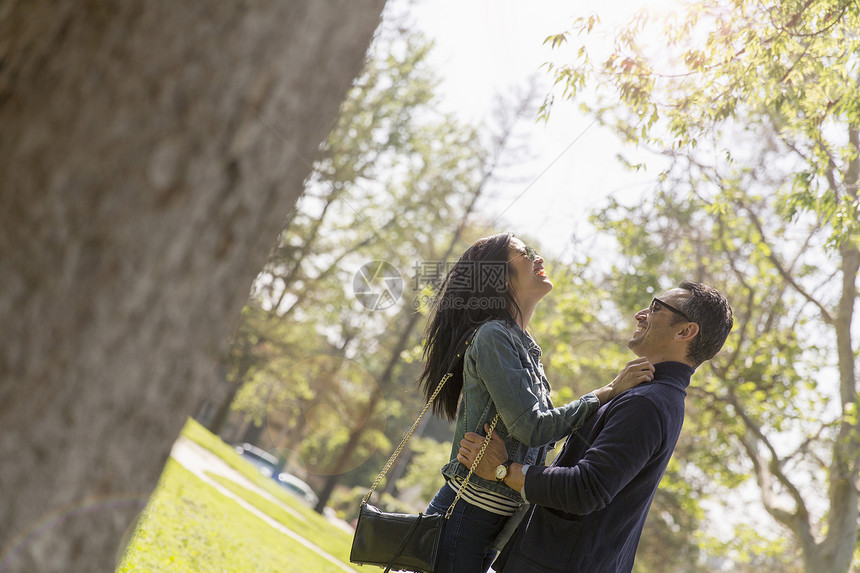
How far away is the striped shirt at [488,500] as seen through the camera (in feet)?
8.79

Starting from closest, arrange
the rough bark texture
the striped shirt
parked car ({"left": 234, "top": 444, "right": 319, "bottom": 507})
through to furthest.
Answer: the rough bark texture, the striped shirt, parked car ({"left": 234, "top": 444, "right": 319, "bottom": 507})

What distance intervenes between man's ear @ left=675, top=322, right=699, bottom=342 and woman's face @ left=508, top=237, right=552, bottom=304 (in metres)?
0.63

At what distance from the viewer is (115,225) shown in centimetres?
116

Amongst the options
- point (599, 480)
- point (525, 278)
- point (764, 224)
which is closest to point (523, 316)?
point (525, 278)

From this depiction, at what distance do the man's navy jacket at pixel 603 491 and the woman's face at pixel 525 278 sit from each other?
2.38 ft

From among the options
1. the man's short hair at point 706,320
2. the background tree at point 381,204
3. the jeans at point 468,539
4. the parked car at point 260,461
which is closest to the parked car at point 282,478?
the parked car at point 260,461

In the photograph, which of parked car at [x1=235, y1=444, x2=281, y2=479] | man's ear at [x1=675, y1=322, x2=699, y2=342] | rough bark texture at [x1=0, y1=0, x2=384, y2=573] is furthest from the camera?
parked car at [x1=235, y1=444, x2=281, y2=479]

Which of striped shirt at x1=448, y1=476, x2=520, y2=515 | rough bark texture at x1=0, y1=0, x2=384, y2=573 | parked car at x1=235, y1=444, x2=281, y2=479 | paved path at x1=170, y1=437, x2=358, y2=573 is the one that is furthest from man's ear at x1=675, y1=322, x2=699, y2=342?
parked car at x1=235, y1=444, x2=281, y2=479

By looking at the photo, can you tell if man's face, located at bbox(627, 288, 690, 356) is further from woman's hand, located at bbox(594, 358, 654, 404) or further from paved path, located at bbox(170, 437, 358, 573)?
paved path, located at bbox(170, 437, 358, 573)

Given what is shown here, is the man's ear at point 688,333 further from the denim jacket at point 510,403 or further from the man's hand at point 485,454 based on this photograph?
the man's hand at point 485,454

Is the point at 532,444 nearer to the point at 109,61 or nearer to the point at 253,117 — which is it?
the point at 253,117

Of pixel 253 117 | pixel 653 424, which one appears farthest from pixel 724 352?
pixel 253 117

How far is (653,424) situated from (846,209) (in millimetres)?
3421

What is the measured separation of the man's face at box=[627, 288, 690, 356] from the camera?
115 inches
